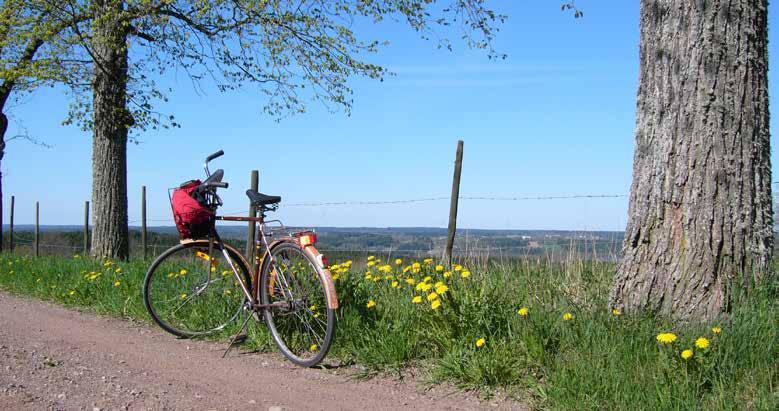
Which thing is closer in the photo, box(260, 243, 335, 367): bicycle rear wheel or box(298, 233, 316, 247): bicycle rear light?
box(298, 233, 316, 247): bicycle rear light

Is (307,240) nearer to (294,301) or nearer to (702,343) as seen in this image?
(294,301)

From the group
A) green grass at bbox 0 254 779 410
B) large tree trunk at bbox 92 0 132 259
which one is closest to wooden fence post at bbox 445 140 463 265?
green grass at bbox 0 254 779 410

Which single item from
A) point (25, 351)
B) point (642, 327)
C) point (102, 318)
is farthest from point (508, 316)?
point (102, 318)

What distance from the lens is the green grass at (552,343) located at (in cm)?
356

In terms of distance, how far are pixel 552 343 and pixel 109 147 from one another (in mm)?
9470

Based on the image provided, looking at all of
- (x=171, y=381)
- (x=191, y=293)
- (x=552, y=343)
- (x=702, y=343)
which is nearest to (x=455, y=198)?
(x=191, y=293)

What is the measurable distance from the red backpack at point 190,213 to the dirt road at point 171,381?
94 centimetres

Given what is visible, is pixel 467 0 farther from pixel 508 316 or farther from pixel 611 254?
pixel 508 316

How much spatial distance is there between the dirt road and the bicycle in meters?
0.21

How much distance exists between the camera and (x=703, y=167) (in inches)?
177

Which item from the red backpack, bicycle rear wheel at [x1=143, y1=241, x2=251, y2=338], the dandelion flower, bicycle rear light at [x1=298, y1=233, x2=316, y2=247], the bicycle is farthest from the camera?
bicycle rear wheel at [x1=143, y1=241, x2=251, y2=338]

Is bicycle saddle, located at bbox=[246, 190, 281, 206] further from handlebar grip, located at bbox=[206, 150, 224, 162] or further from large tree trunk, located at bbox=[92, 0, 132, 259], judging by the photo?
large tree trunk, located at bbox=[92, 0, 132, 259]

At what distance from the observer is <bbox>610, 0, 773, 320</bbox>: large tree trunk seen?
4.48 metres

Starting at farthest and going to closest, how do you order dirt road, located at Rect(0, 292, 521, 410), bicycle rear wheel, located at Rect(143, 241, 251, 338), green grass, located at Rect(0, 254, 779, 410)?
bicycle rear wheel, located at Rect(143, 241, 251, 338)
dirt road, located at Rect(0, 292, 521, 410)
green grass, located at Rect(0, 254, 779, 410)
